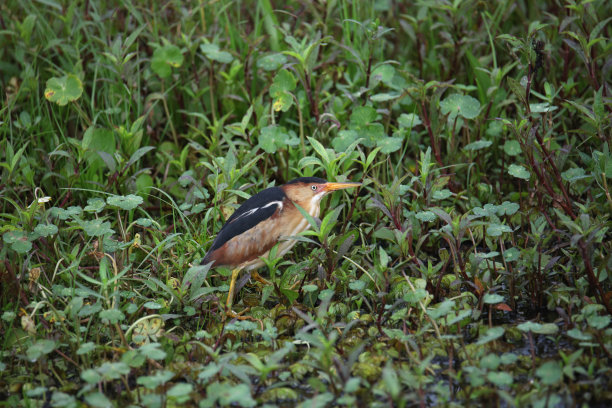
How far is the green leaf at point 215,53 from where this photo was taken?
5.43 m

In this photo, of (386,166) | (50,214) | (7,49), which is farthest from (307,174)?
(7,49)

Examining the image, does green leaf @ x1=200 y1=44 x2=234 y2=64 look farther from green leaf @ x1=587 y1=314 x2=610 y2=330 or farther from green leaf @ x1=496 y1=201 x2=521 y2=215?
green leaf @ x1=587 y1=314 x2=610 y2=330

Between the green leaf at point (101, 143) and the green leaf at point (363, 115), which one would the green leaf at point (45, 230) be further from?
the green leaf at point (363, 115)

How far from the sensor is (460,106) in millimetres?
5039

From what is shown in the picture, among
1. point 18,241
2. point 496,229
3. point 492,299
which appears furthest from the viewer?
point 496,229

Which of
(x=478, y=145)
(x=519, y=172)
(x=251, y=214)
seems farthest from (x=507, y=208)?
(x=251, y=214)

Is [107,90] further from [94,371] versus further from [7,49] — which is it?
[94,371]

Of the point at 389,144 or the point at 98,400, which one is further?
the point at 389,144

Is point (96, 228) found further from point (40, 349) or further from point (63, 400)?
point (63, 400)

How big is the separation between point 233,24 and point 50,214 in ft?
8.23

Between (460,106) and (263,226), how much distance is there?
1.74m

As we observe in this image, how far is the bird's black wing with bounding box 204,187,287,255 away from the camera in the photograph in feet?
13.6

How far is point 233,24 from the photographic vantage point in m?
6.23

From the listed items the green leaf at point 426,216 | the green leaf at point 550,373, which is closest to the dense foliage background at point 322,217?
the green leaf at point 550,373
